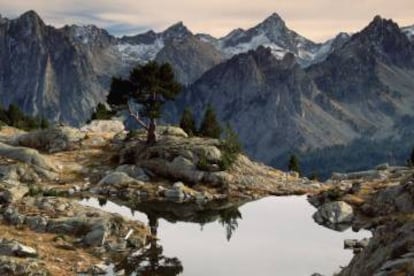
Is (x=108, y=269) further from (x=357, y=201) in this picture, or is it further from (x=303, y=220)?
(x=357, y=201)

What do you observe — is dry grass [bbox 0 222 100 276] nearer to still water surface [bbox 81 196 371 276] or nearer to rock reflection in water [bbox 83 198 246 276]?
rock reflection in water [bbox 83 198 246 276]

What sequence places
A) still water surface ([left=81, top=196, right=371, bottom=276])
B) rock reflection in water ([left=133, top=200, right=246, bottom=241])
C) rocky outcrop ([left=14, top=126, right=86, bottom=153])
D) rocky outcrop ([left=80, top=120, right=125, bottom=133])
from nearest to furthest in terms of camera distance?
still water surface ([left=81, top=196, right=371, bottom=276]) → rock reflection in water ([left=133, top=200, right=246, bottom=241]) → rocky outcrop ([left=14, top=126, right=86, bottom=153]) → rocky outcrop ([left=80, top=120, right=125, bottom=133])

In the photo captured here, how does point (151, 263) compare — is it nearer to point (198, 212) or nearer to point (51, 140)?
point (198, 212)

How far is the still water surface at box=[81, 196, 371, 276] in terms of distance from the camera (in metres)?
39.4

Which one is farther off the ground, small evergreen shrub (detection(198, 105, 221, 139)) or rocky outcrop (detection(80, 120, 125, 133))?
small evergreen shrub (detection(198, 105, 221, 139))

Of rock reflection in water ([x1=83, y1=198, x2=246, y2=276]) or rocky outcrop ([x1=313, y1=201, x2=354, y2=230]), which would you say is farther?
rocky outcrop ([x1=313, y1=201, x2=354, y2=230])

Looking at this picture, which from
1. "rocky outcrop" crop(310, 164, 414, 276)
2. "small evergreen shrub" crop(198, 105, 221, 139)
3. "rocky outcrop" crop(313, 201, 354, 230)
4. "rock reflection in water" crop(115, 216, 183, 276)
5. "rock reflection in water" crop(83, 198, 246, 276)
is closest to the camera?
"rocky outcrop" crop(310, 164, 414, 276)

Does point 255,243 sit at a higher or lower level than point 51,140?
lower

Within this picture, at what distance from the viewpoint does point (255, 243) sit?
4662cm

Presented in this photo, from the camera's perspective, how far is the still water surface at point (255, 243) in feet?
129

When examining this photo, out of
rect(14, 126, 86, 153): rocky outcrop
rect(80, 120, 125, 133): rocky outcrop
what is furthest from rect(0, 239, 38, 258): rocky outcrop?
rect(80, 120, 125, 133): rocky outcrop

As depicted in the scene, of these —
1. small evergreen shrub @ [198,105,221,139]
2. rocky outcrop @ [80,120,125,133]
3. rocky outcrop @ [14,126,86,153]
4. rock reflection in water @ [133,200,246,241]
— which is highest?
small evergreen shrub @ [198,105,221,139]

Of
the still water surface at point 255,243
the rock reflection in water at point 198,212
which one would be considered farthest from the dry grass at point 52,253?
the rock reflection in water at point 198,212

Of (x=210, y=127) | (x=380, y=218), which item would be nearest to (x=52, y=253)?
(x=380, y=218)
